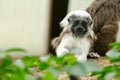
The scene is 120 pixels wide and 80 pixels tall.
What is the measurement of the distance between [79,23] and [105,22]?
1.88ft

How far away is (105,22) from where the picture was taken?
3.24 metres

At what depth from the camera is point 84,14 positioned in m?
2.72

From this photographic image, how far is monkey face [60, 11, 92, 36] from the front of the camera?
270cm

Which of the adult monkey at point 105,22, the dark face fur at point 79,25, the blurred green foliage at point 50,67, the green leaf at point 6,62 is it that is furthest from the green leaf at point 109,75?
the adult monkey at point 105,22

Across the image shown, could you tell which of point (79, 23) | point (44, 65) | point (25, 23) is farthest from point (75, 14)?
point (44, 65)

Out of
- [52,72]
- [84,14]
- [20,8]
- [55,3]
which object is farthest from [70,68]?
[20,8]

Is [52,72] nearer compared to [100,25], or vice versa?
[52,72]

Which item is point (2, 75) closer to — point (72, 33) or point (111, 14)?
point (72, 33)

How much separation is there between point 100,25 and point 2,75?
8.73ft

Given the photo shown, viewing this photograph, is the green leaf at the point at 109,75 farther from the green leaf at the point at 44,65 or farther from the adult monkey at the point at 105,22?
the adult monkey at the point at 105,22

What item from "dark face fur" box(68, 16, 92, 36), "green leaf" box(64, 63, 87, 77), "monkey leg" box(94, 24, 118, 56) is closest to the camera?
"green leaf" box(64, 63, 87, 77)

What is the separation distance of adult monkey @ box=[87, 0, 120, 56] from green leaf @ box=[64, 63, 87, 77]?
255 cm

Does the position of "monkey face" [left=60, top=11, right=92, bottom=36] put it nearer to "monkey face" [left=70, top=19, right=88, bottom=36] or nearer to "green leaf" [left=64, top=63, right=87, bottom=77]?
"monkey face" [left=70, top=19, right=88, bottom=36]

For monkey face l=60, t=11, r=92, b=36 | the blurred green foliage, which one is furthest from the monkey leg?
the blurred green foliage
